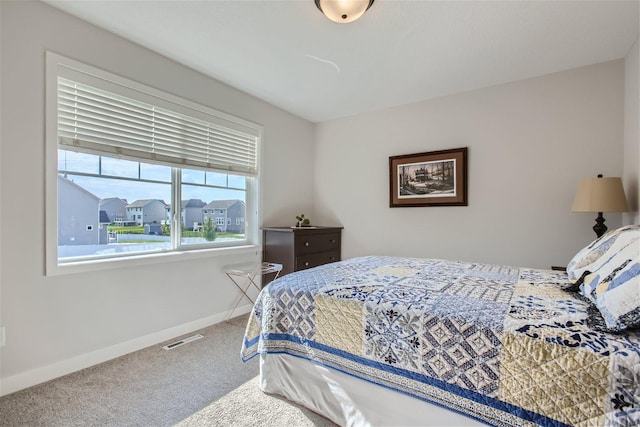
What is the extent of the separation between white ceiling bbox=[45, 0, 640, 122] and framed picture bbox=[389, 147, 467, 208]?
2.46 ft

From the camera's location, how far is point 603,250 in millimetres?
1599

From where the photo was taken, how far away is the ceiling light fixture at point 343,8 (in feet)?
5.79

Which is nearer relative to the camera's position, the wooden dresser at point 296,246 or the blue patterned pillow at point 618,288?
the blue patterned pillow at point 618,288

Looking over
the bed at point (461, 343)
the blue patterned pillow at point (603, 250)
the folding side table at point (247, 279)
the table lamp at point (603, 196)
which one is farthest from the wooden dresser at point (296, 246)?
the table lamp at point (603, 196)

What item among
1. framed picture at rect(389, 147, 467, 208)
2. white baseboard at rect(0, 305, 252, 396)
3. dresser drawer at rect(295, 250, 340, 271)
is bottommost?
white baseboard at rect(0, 305, 252, 396)

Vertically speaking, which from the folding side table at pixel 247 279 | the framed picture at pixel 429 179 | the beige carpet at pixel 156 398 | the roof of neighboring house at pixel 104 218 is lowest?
the beige carpet at pixel 156 398

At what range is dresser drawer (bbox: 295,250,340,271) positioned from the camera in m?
3.36

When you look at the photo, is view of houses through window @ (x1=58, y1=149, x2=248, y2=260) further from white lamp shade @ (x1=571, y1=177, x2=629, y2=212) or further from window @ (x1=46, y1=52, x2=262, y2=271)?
white lamp shade @ (x1=571, y1=177, x2=629, y2=212)

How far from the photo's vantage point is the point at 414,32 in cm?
220

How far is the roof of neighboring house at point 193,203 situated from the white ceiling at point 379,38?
1249 mm

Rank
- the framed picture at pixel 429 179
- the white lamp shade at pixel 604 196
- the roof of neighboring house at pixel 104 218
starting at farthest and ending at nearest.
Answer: the framed picture at pixel 429 179, the roof of neighboring house at pixel 104 218, the white lamp shade at pixel 604 196

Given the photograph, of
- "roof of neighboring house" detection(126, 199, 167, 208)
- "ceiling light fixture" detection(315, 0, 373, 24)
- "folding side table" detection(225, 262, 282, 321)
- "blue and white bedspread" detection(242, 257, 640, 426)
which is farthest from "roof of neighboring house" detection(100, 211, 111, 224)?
"ceiling light fixture" detection(315, 0, 373, 24)

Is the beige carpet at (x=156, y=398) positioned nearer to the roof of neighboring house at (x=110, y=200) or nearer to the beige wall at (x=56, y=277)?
the beige wall at (x=56, y=277)

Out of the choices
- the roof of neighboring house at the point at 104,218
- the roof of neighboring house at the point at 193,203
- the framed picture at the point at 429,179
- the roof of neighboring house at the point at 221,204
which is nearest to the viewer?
the roof of neighboring house at the point at 104,218
